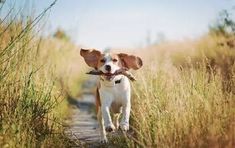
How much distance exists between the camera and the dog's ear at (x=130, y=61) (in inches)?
267

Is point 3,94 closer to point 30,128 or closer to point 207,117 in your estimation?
point 30,128

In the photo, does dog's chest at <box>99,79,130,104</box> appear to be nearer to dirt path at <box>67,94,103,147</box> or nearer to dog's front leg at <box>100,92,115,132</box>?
dog's front leg at <box>100,92,115,132</box>

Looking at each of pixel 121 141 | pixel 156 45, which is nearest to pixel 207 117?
pixel 121 141

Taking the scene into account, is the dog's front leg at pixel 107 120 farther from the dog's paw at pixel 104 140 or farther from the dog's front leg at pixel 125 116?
the dog's paw at pixel 104 140

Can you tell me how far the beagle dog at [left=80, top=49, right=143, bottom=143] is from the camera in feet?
21.4

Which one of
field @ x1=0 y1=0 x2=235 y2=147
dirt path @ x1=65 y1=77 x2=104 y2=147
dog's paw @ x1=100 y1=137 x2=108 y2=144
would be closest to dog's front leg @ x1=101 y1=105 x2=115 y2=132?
field @ x1=0 y1=0 x2=235 y2=147

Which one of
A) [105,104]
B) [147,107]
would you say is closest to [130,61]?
[105,104]

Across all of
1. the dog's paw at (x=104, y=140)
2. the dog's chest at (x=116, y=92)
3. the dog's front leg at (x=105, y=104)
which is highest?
the dog's chest at (x=116, y=92)

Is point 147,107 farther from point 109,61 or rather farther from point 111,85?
point 109,61

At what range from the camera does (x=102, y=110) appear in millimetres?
6555

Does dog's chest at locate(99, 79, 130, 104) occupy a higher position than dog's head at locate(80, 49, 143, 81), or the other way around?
dog's head at locate(80, 49, 143, 81)

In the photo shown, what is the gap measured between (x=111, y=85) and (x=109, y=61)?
270mm

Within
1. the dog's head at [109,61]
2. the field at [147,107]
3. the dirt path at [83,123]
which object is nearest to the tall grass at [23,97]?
the field at [147,107]

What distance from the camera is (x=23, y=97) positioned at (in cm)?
623
